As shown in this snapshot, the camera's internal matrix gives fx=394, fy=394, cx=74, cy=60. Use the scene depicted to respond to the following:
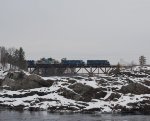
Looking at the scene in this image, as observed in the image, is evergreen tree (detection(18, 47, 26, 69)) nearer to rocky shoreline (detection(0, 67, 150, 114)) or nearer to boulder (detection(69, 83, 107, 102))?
rocky shoreline (detection(0, 67, 150, 114))

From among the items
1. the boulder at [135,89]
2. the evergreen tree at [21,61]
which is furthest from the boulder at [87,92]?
the evergreen tree at [21,61]

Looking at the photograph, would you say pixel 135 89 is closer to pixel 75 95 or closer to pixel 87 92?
pixel 87 92

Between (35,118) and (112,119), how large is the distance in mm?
12413

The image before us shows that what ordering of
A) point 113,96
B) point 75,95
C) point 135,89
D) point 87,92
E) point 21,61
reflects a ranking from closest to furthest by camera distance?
1. point 113,96
2. point 75,95
3. point 87,92
4. point 135,89
5. point 21,61

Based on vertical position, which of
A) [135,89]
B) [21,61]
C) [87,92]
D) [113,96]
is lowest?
[113,96]

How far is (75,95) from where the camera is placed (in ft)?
278

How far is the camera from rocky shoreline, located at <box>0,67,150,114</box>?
77.6 meters

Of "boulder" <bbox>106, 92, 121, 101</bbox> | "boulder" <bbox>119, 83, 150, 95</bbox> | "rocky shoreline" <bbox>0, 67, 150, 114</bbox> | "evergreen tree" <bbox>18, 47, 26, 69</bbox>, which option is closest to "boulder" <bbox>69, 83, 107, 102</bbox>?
"rocky shoreline" <bbox>0, 67, 150, 114</bbox>

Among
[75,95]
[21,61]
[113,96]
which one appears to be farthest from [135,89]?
[21,61]

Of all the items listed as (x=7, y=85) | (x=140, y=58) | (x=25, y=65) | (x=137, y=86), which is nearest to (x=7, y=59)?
(x=25, y=65)

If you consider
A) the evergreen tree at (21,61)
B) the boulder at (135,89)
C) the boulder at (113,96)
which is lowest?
the boulder at (113,96)

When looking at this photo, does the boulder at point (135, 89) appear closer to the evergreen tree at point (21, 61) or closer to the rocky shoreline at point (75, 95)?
the rocky shoreline at point (75, 95)

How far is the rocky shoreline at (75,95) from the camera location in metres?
77.6

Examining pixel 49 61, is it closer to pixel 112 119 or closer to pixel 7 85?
pixel 7 85
